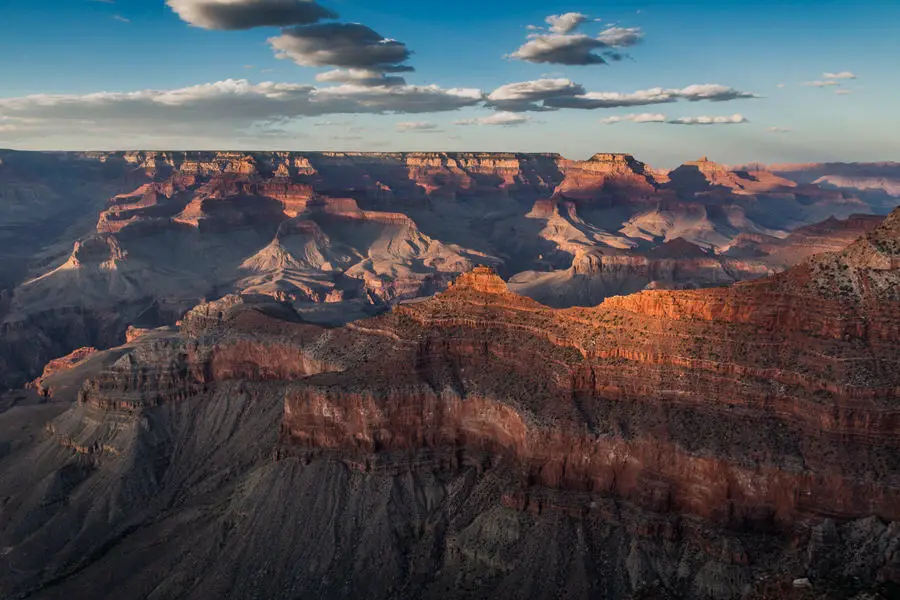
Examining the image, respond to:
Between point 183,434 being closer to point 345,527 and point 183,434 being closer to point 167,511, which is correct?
point 167,511

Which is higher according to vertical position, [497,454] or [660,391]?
[660,391]

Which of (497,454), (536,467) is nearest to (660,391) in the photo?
(536,467)

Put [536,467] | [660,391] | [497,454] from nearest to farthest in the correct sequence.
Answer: [660,391] < [536,467] < [497,454]

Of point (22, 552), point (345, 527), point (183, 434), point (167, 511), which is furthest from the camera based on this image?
point (183, 434)

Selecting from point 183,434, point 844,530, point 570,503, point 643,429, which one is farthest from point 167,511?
point 844,530

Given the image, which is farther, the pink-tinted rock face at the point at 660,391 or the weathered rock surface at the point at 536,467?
the pink-tinted rock face at the point at 660,391

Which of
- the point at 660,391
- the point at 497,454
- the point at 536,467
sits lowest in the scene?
the point at 497,454

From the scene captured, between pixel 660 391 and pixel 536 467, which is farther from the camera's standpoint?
pixel 536 467

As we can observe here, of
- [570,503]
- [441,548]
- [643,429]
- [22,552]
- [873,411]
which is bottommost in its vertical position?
[22,552]

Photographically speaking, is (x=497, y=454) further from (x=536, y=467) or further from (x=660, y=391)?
(x=660, y=391)

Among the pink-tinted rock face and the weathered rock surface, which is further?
the pink-tinted rock face

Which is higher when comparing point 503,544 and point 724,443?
point 724,443
